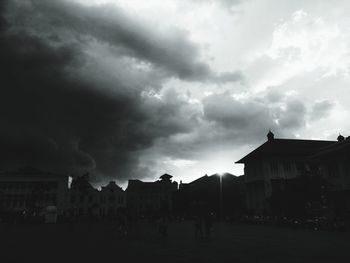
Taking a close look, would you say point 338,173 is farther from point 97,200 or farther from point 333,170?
point 97,200

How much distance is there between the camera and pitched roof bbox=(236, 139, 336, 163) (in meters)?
50.8

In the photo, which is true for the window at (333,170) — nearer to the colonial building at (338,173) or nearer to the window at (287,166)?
the colonial building at (338,173)

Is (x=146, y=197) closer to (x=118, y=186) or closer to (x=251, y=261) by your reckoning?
(x=118, y=186)

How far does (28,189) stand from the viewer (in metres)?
91.9

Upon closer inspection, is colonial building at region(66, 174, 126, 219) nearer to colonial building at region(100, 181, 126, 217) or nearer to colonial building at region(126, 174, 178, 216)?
colonial building at region(100, 181, 126, 217)

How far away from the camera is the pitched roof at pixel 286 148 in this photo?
50.8 m

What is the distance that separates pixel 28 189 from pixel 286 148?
76.8 m

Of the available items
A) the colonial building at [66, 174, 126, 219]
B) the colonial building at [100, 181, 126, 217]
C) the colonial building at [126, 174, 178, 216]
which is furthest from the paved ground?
the colonial building at [126, 174, 178, 216]

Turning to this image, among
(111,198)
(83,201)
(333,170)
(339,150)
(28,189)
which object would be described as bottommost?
(83,201)

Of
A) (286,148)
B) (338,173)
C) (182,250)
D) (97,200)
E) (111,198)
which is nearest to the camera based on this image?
(182,250)

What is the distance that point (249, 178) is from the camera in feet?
180

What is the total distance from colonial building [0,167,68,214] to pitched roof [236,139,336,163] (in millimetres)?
60596

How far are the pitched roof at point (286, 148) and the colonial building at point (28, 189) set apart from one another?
2386 inches

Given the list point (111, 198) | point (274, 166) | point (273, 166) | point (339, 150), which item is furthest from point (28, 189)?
point (339, 150)
